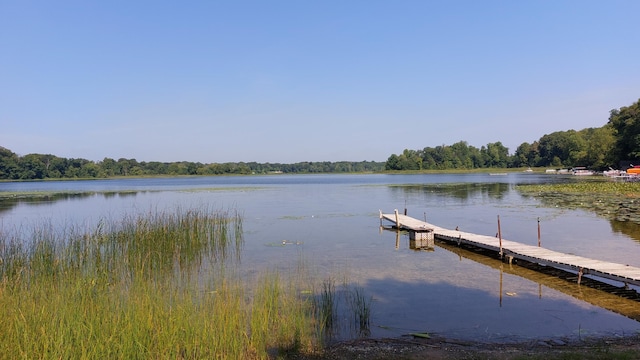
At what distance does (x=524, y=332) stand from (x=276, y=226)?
1842 centimetres

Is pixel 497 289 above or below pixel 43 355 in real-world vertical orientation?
below

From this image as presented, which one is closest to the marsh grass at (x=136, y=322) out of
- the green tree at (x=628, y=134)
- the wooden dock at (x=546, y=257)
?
the wooden dock at (x=546, y=257)

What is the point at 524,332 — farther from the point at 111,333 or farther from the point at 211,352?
the point at 111,333

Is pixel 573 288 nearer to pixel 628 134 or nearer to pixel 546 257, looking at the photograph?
pixel 546 257

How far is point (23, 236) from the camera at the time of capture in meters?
20.3

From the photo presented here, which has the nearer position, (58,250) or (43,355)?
(43,355)

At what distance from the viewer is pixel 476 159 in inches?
7210

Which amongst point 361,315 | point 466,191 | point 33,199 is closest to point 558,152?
point 466,191

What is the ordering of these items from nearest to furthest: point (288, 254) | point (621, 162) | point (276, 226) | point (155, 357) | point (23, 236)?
1. point (155, 357)
2. point (288, 254)
3. point (23, 236)
4. point (276, 226)
5. point (621, 162)

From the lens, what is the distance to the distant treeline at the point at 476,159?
3100 inches

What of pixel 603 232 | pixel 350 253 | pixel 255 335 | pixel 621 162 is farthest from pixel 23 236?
pixel 621 162

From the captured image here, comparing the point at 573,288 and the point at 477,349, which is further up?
the point at 477,349

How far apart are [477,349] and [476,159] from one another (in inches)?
7338

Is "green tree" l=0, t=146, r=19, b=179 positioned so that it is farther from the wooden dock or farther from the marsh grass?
the marsh grass
